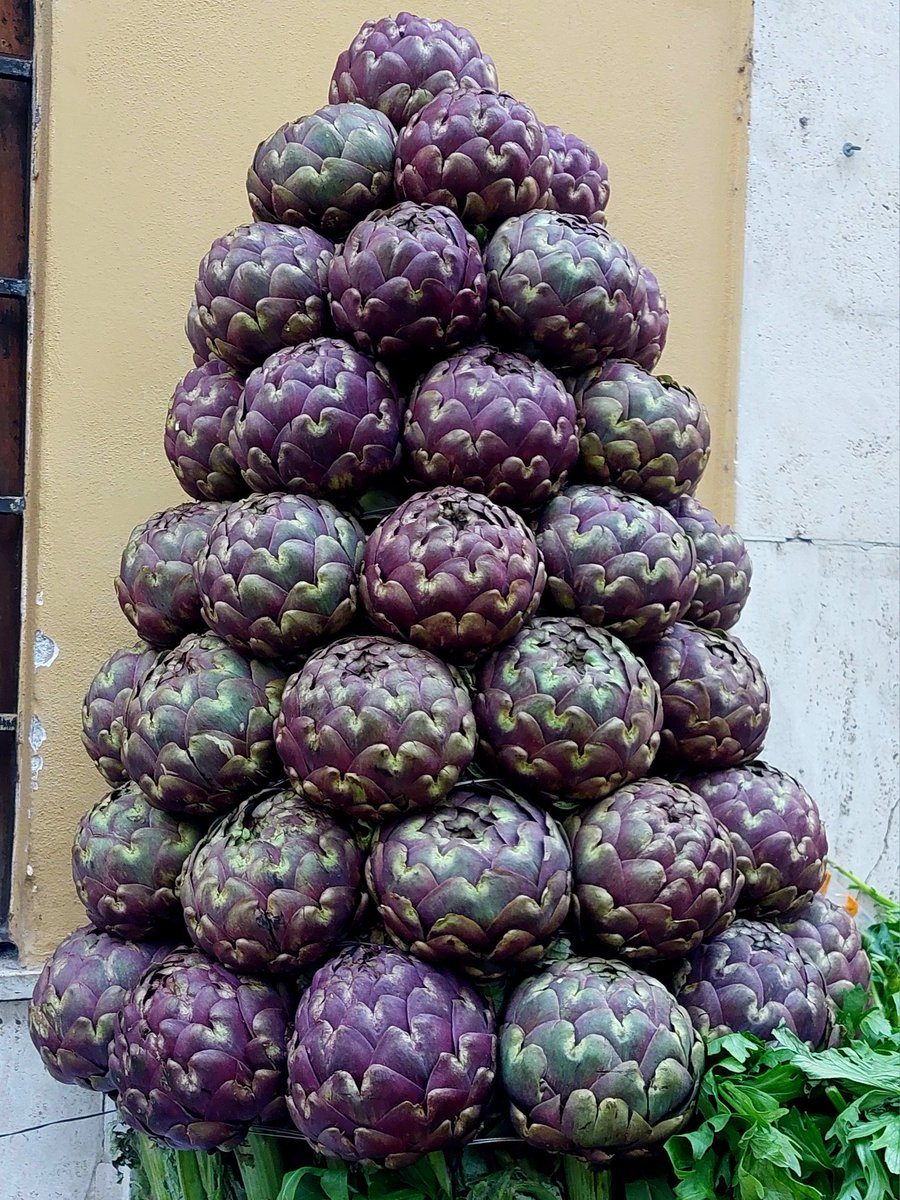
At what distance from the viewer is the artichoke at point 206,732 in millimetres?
1499

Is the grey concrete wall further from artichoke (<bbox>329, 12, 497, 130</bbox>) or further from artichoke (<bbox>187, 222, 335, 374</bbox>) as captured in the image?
artichoke (<bbox>187, 222, 335, 374</bbox>)

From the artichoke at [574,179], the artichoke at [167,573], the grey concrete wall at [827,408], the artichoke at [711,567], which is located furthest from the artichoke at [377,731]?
the grey concrete wall at [827,408]

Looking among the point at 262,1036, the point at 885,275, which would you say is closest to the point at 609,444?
the point at 262,1036

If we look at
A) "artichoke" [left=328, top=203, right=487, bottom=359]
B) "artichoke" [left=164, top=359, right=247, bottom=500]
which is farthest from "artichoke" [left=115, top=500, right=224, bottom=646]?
"artichoke" [left=328, top=203, right=487, bottom=359]

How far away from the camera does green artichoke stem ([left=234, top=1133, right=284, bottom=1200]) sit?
1.49 metres

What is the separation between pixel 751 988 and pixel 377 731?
0.61m

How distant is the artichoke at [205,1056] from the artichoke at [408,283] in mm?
873

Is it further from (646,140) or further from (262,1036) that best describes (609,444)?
(646,140)

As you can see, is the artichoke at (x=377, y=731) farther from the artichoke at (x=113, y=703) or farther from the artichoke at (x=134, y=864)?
the artichoke at (x=113, y=703)

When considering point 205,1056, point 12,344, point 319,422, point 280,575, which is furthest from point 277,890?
point 12,344

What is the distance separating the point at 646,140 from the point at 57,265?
4.68 feet

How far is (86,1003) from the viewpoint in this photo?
62.1 inches

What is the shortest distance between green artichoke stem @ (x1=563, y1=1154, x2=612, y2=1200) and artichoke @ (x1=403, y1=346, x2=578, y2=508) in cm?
85

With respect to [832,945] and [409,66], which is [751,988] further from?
[409,66]
